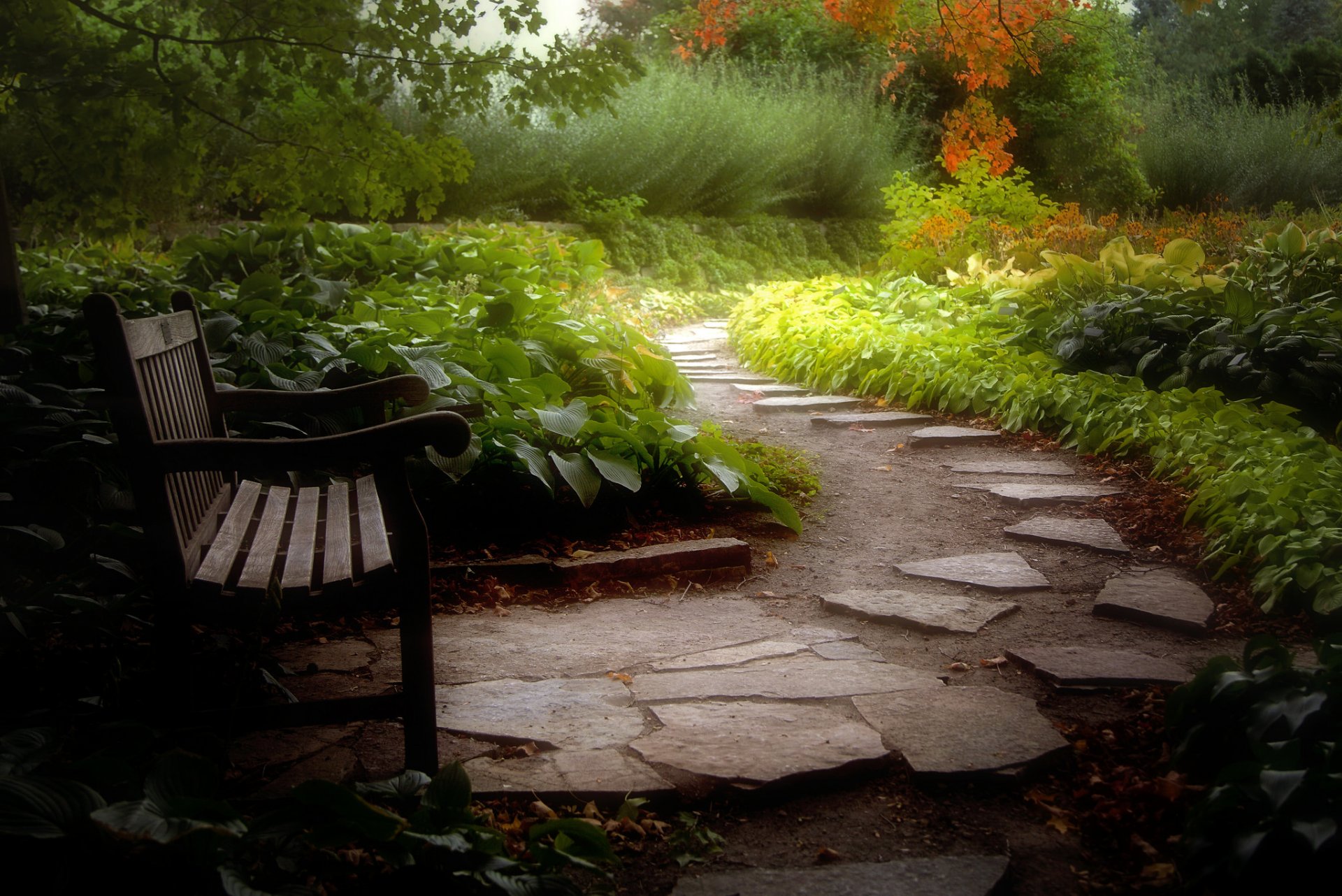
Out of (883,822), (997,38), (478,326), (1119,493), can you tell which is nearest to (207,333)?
(478,326)

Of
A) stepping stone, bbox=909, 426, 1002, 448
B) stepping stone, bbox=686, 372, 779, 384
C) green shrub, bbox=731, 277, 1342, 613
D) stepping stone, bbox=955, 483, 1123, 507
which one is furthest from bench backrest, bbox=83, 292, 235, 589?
stepping stone, bbox=686, 372, 779, 384

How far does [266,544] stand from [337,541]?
0.13m

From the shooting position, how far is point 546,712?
202 centimetres

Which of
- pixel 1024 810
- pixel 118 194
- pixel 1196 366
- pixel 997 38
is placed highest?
pixel 997 38

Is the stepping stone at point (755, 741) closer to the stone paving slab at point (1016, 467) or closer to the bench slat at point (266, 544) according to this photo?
the bench slat at point (266, 544)

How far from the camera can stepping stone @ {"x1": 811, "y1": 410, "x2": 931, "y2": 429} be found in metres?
4.99

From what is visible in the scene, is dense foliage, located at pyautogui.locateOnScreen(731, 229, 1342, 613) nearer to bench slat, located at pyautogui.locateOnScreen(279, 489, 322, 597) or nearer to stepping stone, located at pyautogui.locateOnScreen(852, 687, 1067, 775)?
stepping stone, located at pyautogui.locateOnScreen(852, 687, 1067, 775)

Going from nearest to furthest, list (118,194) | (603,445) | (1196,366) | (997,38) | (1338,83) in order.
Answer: (603,445) → (118,194) → (1196,366) → (997,38) → (1338,83)

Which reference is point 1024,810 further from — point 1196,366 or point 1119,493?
point 1196,366

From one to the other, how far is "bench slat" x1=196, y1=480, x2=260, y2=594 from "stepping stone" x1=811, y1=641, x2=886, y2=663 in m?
1.34

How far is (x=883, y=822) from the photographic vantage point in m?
1.63

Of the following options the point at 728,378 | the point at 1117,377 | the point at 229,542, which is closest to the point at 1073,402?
the point at 1117,377

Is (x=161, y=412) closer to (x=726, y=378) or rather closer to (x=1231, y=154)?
(x=726, y=378)

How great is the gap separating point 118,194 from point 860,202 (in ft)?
33.9
